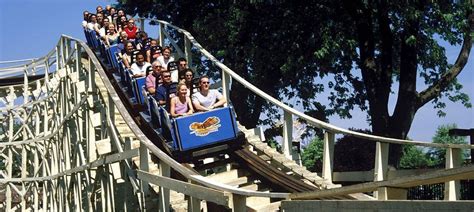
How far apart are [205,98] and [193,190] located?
3.58 meters

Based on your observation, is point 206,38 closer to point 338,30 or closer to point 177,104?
point 338,30

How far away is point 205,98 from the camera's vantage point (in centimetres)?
984

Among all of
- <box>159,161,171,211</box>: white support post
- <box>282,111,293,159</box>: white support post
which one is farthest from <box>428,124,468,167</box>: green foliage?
<box>159,161,171,211</box>: white support post

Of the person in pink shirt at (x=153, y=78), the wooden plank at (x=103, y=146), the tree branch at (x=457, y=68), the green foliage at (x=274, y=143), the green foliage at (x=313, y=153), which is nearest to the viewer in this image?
the wooden plank at (x=103, y=146)

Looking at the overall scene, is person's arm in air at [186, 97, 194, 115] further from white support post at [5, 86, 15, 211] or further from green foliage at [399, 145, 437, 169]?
green foliage at [399, 145, 437, 169]

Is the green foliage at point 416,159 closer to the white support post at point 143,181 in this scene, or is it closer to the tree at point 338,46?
the tree at point 338,46

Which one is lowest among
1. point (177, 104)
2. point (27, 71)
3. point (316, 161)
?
point (316, 161)

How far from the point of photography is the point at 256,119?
22.1m

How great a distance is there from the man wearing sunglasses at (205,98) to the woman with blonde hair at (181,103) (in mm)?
98

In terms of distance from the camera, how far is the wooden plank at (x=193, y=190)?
5.85m

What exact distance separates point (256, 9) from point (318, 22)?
1.81 metres

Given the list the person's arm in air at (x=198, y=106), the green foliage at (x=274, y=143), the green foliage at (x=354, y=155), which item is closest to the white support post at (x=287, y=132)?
the person's arm in air at (x=198, y=106)

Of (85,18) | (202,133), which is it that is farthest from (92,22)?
(202,133)

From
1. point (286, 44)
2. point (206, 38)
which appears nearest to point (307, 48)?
point (286, 44)
